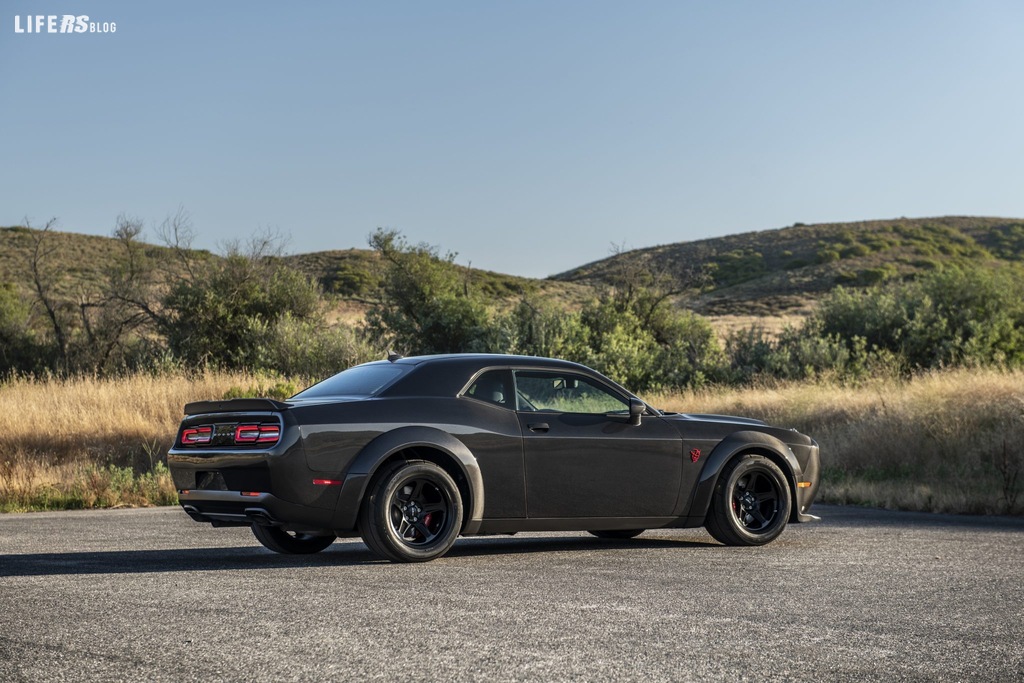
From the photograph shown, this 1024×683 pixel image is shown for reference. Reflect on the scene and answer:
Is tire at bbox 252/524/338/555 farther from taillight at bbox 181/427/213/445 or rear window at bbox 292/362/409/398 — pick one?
rear window at bbox 292/362/409/398

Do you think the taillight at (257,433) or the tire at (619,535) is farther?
the tire at (619,535)

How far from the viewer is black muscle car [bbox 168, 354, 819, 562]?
360 inches

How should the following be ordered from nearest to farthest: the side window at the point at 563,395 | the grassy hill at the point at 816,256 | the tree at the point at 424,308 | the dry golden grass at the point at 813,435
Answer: the side window at the point at 563,395 → the dry golden grass at the point at 813,435 → the tree at the point at 424,308 → the grassy hill at the point at 816,256

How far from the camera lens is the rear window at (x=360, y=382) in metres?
9.79

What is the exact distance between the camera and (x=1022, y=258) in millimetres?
86688

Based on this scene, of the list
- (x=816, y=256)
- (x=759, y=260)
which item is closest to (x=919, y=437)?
(x=816, y=256)

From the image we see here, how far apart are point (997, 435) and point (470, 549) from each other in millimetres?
11516

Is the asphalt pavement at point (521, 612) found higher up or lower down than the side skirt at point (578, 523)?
lower down

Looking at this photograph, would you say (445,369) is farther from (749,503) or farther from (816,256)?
(816,256)

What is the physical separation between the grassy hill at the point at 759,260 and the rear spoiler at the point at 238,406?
55.2 metres

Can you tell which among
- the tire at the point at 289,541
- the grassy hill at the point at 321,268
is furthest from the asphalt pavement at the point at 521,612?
the grassy hill at the point at 321,268

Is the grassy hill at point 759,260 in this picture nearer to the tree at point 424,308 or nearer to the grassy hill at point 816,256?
the grassy hill at point 816,256

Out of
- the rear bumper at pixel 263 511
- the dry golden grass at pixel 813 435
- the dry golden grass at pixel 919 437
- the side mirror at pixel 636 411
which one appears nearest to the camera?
the rear bumper at pixel 263 511

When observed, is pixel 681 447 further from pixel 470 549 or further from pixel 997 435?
pixel 997 435
